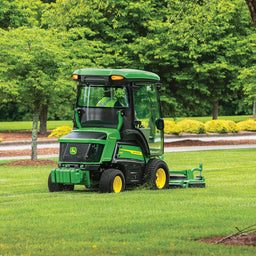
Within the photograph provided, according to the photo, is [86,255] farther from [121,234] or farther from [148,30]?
[148,30]

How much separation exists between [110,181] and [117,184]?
32 cm

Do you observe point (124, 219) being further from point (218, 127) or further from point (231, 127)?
point (231, 127)

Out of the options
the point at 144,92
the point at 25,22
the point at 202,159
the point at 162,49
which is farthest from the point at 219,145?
the point at 144,92

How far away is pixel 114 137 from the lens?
36.3 ft

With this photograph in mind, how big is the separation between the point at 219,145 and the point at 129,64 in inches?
238

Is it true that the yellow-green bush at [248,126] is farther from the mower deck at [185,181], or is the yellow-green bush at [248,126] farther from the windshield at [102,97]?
the windshield at [102,97]

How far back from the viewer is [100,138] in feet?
35.8

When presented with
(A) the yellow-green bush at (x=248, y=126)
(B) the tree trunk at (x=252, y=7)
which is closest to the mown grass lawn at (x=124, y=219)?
(B) the tree trunk at (x=252, y=7)

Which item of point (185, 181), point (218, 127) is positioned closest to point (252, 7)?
point (185, 181)

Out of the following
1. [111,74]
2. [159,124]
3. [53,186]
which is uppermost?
[111,74]

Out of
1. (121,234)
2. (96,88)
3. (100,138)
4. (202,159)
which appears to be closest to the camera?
(121,234)

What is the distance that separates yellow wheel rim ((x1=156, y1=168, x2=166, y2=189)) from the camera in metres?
11.8

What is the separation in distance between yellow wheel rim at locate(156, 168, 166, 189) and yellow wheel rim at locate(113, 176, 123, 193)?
1030mm

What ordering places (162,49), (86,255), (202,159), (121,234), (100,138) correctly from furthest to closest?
1. (162,49)
2. (202,159)
3. (100,138)
4. (121,234)
5. (86,255)
